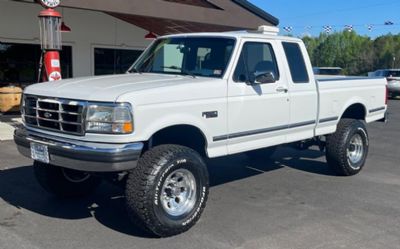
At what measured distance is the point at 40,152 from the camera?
16.1 ft

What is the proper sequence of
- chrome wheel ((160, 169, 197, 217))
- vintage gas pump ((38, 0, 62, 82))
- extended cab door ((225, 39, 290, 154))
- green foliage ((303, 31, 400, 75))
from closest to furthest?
chrome wheel ((160, 169, 197, 217)) < extended cab door ((225, 39, 290, 154)) < vintage gas pump ((38, 0, 62, 82)) < green foliage ((303, 31, 400, 75))

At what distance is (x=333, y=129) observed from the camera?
7289mm

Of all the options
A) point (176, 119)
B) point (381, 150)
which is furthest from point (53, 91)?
point (381, 150)

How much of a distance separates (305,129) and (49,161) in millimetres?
3522

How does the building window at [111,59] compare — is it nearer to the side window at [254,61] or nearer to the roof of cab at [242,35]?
the roof of cab at [242,35]

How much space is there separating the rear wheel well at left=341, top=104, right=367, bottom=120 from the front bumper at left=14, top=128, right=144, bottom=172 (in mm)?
4491

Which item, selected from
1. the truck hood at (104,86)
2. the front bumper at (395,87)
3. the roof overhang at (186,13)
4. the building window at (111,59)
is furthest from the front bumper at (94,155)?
the front bumper at (395,87)

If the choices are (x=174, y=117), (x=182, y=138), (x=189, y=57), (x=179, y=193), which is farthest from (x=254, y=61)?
(x=179, y=193)

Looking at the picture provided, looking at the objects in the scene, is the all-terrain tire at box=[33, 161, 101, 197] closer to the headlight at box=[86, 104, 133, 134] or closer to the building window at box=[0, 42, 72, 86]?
the headlight at box=[86, 104, 133, 134]

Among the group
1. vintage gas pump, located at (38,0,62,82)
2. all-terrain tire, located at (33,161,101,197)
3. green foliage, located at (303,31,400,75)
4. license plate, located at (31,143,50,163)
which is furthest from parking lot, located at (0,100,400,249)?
green foliage, located at (303,31,400,75)

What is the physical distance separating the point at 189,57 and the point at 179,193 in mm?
1813

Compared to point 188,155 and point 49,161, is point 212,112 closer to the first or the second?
point 188,155

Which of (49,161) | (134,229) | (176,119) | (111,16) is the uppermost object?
(111,16)

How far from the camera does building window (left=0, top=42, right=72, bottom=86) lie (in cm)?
1612
